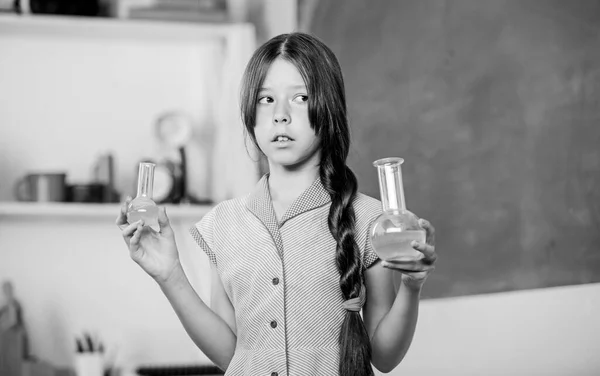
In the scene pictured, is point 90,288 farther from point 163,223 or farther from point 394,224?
point 394,224

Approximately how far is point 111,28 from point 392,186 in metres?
1.40

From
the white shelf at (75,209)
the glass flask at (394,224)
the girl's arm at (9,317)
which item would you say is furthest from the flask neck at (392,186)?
the girl's arm at (9,317)

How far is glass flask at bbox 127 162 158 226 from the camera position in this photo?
0.93 m

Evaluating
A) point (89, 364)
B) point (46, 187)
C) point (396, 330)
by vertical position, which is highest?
point (46, 187)

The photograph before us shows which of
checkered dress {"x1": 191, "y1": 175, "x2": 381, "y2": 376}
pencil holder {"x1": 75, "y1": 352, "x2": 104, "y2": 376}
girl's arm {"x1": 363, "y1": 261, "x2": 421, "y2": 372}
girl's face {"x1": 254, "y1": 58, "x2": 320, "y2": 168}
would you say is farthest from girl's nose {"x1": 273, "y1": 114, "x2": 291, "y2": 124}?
pencil holder {"x1": 75, "y1": 352, "x2": 104, "y2": 376}

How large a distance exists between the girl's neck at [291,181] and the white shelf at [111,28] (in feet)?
3.58

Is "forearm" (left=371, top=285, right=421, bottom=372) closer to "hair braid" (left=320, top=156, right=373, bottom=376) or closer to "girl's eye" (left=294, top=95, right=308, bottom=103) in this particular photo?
"hair braid" (left=320, top=156, right=373, bottom=376)

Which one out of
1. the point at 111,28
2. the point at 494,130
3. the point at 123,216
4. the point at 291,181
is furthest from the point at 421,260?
the point at 111,28

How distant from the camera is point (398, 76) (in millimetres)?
1501

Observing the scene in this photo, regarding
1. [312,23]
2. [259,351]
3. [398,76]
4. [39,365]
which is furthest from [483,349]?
[39,365]

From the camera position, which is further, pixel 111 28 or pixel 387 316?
pixel 111 28

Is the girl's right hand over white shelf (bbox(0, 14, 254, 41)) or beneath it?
beneath

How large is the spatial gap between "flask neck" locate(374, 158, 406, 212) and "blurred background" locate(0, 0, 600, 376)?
36 cm

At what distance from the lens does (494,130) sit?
4.00ft
